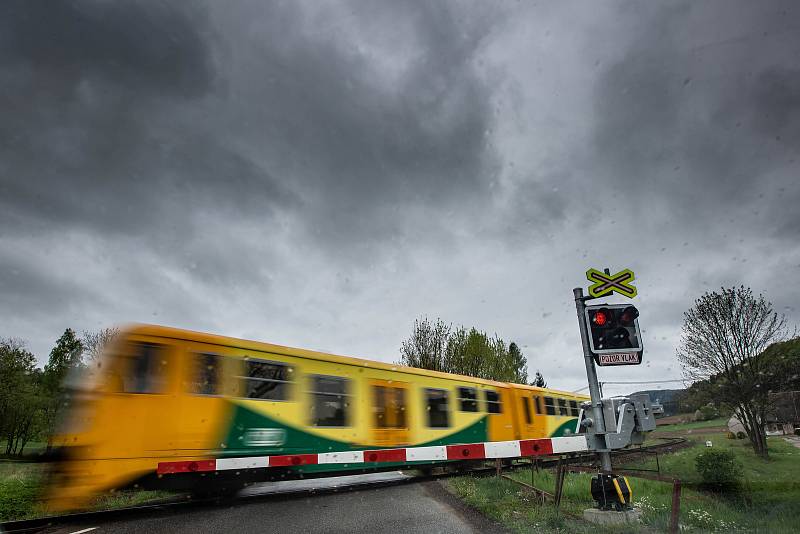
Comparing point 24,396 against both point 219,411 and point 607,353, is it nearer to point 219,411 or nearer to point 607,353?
point 219,411

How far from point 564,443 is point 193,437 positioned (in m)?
6.50

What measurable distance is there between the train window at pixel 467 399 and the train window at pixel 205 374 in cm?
704

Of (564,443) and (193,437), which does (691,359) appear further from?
(193,437)

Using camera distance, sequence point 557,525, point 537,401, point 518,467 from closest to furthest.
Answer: point 557,525 < point 518,467 < point 537,401

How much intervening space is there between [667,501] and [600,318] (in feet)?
21.5

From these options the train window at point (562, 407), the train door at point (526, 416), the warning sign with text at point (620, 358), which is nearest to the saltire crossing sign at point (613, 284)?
the warning sign with text at point (620, 358)

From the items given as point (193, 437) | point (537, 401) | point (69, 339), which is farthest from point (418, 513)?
point (69, 339)

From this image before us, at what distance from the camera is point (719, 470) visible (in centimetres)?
1240

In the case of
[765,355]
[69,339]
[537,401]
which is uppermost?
[69,339]

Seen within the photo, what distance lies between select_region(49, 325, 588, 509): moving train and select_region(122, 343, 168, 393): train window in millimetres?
15

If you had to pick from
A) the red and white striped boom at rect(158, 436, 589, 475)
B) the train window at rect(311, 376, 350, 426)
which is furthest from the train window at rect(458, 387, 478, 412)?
the train window at rect(311, 376, 350, 426)

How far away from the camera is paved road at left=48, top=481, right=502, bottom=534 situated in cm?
619

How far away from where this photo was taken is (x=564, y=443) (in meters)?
7.67

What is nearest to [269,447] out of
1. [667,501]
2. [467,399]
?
[467,399]
